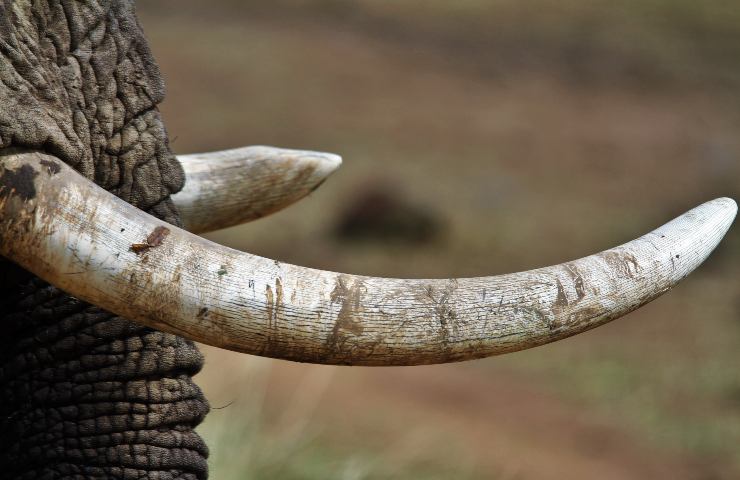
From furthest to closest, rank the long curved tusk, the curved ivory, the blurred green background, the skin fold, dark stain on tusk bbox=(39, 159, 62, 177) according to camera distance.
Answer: the blurred green background → the curved ivory → the skin fold → dark stain on tusk bbox=(39, 159, 62, 177) → the long curved tusk

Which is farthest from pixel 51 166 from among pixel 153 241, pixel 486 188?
pixel 486 188

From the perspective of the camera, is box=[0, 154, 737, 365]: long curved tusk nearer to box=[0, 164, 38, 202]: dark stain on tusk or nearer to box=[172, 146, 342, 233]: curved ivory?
box=[0, 164, 38, 202]: dark stain on tusk

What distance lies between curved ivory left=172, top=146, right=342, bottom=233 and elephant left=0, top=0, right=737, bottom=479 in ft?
→ 1.13

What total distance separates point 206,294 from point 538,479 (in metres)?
4.01

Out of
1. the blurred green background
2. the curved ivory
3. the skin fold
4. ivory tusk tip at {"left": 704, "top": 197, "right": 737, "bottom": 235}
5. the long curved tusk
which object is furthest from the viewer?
the blurred green background

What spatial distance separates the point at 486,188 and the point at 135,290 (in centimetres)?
852

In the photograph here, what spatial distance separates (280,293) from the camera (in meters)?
1.87

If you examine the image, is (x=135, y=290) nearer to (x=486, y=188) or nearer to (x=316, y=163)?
(x=316, y=163)

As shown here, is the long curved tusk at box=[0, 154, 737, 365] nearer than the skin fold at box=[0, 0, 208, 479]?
Yes

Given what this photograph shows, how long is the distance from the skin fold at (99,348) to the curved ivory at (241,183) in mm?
375

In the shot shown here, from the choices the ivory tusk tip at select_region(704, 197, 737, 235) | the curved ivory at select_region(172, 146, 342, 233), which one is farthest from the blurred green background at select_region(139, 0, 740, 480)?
the ivory tusk tip at select_region(704, 197, 737, 235)

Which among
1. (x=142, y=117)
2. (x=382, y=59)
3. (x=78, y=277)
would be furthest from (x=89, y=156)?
(x=382, y=59)

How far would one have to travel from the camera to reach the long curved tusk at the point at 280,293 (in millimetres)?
1864

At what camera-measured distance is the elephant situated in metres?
1.87
